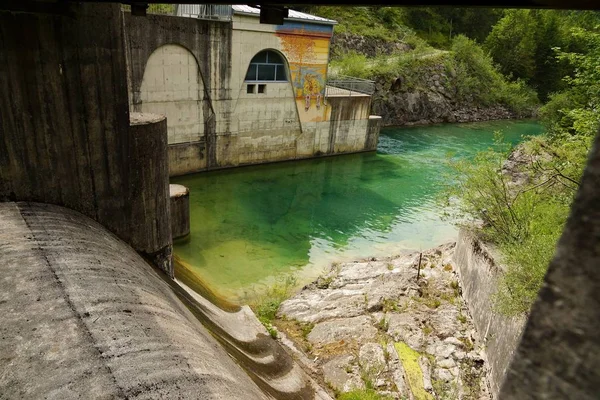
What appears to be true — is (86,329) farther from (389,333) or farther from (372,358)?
(389,333)

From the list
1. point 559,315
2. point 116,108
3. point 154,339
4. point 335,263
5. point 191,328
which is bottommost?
point 335,263

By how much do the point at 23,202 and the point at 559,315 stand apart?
22.1 ft

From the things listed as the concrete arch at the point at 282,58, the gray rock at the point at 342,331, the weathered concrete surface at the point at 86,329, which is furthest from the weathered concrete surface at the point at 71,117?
the concrete arch at the point at 282,58

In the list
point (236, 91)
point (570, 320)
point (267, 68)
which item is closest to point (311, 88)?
point (267, 68)

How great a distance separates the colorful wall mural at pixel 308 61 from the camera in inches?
707

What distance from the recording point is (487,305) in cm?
801

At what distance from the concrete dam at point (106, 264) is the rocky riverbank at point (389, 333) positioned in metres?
0.74

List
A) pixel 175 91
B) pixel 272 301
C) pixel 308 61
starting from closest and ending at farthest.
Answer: pixel 272 301, pixel 175 91, pixel 308 61

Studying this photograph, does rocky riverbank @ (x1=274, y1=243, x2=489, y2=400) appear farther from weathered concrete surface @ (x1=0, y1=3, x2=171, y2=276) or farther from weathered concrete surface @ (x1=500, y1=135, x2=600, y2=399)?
weathered concrete surface @ (x1=500, y1=135, x2=600, y2=399)

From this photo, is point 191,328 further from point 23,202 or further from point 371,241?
point 371,241

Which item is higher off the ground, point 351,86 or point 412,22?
point 412,22

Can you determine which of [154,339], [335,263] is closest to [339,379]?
[154,339]

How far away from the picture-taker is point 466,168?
9.64 meters

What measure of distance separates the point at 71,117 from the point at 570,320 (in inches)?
266
